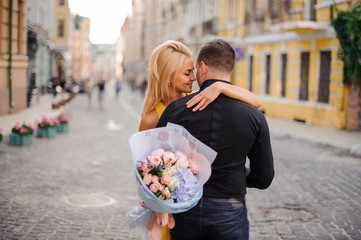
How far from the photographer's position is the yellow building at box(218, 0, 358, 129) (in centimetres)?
1867

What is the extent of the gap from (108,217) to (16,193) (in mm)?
1804

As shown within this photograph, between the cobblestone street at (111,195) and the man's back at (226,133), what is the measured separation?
295cm

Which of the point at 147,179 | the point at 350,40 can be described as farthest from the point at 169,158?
the point at 350,40

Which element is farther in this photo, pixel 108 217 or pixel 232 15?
pixel 232 15

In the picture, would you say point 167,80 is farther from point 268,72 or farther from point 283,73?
point 268,72

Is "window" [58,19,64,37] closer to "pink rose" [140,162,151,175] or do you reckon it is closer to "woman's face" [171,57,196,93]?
"woman's face" [171,57,196,93]

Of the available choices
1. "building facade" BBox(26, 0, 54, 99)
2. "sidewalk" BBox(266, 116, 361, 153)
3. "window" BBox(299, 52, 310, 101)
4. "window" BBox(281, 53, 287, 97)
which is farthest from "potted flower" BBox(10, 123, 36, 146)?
"window" BBox(281, 53, 287, 97)

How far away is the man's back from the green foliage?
585 inches

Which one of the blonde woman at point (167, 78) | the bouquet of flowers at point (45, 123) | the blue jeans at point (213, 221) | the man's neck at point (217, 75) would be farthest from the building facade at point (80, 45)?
the blue jeans at point (213, 221)

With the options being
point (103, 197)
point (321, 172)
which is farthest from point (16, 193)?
point (321, 172)

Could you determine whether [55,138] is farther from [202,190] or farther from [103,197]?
[202,190]

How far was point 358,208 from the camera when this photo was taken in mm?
6723

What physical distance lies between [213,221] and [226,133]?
504 millimetres

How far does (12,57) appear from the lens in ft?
64.8
